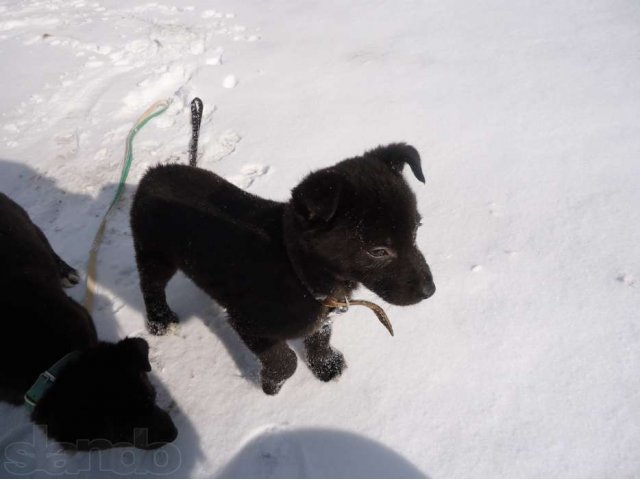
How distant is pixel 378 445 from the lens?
245 centimetres

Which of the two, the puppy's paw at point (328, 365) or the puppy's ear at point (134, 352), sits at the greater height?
the puppy's ear at point (134, 352)

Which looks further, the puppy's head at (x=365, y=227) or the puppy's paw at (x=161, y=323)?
the puppy's paw at (x=161, y=323)

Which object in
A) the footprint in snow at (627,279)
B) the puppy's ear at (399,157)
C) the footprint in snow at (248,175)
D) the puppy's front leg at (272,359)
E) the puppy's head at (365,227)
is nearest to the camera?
the puppy's head at (365,227)

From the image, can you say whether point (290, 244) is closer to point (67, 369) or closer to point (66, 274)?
point (67, 369)

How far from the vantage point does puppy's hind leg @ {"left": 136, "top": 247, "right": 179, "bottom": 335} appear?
9.05 feet

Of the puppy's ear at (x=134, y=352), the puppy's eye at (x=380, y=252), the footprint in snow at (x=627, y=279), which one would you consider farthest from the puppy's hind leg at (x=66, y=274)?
the footprint in snow at (x=627, y=279)

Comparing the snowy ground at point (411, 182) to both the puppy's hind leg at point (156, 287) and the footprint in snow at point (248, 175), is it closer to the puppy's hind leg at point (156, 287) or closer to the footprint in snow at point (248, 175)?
the footprint in snow at point (248, 175)

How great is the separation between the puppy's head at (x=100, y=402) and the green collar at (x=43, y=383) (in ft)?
0.09

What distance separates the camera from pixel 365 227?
1.95 m

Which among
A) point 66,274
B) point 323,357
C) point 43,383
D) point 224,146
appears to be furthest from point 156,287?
point 224,146

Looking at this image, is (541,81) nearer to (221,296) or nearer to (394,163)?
(394,163)

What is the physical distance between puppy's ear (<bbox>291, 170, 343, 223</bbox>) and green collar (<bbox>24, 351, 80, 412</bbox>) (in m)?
1.43

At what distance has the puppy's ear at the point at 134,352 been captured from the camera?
210 cm

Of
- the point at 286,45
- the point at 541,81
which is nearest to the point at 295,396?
the point at 541,81
